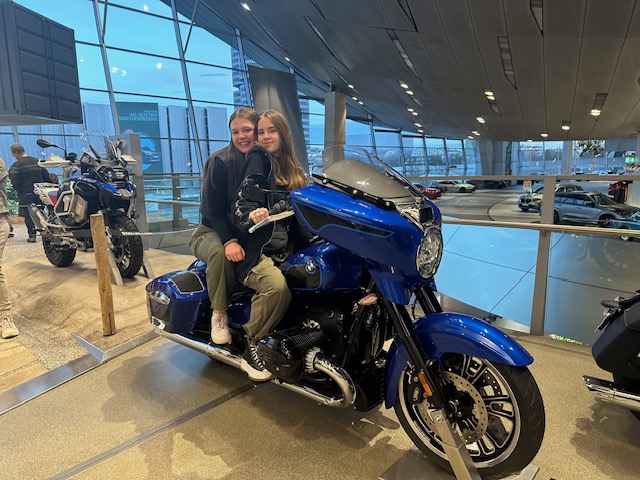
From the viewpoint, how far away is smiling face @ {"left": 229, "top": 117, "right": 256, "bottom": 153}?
95.3 inches

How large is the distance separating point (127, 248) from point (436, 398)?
13.9 ft

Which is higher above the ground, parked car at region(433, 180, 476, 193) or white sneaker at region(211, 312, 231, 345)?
parked car at region(433, 180, 476, 193)

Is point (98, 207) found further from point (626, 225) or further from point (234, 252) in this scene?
point (626, 225)

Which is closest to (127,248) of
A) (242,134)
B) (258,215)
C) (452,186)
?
(242,134)

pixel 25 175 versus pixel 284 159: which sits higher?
pixel 284 159

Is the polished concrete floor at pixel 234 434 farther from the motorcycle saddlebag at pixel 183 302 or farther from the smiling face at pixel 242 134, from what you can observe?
the smiling face at pixel 242 134

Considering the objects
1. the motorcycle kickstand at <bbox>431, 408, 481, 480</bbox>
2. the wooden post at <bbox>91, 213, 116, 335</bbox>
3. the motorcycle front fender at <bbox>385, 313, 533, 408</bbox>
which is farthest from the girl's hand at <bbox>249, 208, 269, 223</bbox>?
the wooden post at <bbox>91, 213, 116, 335</bbox>

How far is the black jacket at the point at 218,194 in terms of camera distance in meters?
2.46

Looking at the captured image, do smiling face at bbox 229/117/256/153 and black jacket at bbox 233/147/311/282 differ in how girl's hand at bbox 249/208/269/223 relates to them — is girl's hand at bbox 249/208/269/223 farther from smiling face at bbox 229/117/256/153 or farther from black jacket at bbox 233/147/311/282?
smiling face at bbox 229/117/256/153

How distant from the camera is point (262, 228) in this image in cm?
228

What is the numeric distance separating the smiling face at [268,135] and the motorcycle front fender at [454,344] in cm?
124

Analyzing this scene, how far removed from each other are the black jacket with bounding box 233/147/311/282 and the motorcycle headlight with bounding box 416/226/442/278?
2.57ft

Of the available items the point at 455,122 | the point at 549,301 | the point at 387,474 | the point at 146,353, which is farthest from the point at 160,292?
the point at 455,122

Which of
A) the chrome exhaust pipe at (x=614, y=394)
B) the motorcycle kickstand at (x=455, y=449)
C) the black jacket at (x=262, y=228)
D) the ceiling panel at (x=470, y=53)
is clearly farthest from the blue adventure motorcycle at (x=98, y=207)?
the ceiling panel at (x=470, y=53)
